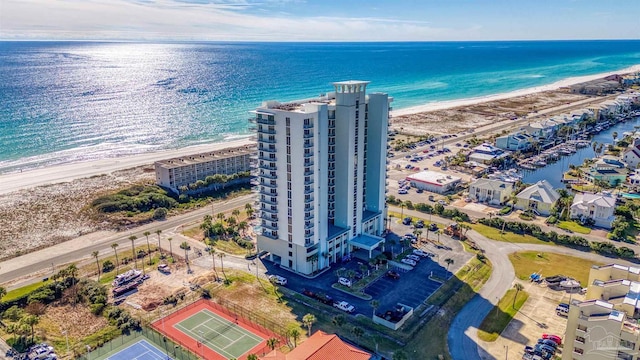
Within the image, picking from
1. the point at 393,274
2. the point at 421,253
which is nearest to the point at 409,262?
the point at 421,253

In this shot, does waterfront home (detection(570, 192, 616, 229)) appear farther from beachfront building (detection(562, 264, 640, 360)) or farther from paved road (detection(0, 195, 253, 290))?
paved road (detection(0, 195, 253, 290))

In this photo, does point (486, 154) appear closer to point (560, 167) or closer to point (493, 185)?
point (560, 167)

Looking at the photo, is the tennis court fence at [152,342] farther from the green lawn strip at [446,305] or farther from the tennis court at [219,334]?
the green lawn strip at [446,305]

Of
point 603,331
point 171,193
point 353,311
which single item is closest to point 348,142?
point 353,311

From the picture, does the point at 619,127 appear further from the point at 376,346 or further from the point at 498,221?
the point at 376,346

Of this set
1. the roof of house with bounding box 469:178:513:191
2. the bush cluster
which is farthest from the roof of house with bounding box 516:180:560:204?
the bush cluster
